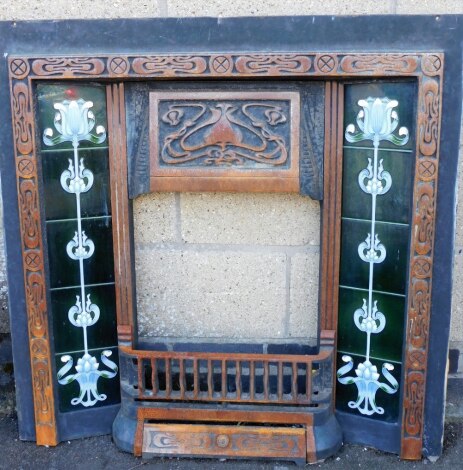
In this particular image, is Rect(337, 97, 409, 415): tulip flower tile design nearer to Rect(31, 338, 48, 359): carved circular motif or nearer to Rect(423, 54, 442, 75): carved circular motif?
Rect(423, 54, 442, 75): carved circular motif

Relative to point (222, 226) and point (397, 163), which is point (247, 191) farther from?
point (397, 163)

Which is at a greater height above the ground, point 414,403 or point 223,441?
point 414,403

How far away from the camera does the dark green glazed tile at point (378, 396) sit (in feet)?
7.72

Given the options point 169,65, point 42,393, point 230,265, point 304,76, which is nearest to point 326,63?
point 304,76

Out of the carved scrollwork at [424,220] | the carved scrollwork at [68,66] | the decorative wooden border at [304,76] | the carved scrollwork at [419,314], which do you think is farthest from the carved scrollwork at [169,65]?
the carved scrollwork at [419,314]

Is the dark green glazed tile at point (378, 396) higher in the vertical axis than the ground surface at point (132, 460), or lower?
higher

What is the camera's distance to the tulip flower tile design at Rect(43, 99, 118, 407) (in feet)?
7.32

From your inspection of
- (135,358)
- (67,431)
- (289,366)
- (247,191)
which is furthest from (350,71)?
(67,431)

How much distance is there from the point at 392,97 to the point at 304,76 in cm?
26

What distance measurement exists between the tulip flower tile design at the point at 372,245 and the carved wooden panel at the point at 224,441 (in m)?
0.24

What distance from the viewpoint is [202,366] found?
2469 mm

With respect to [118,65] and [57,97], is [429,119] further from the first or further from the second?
[57,97]

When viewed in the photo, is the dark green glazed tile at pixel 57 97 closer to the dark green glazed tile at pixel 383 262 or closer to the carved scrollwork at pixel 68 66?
the carved scrollwork at pixel 68 66

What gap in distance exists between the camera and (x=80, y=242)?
7.68ft
